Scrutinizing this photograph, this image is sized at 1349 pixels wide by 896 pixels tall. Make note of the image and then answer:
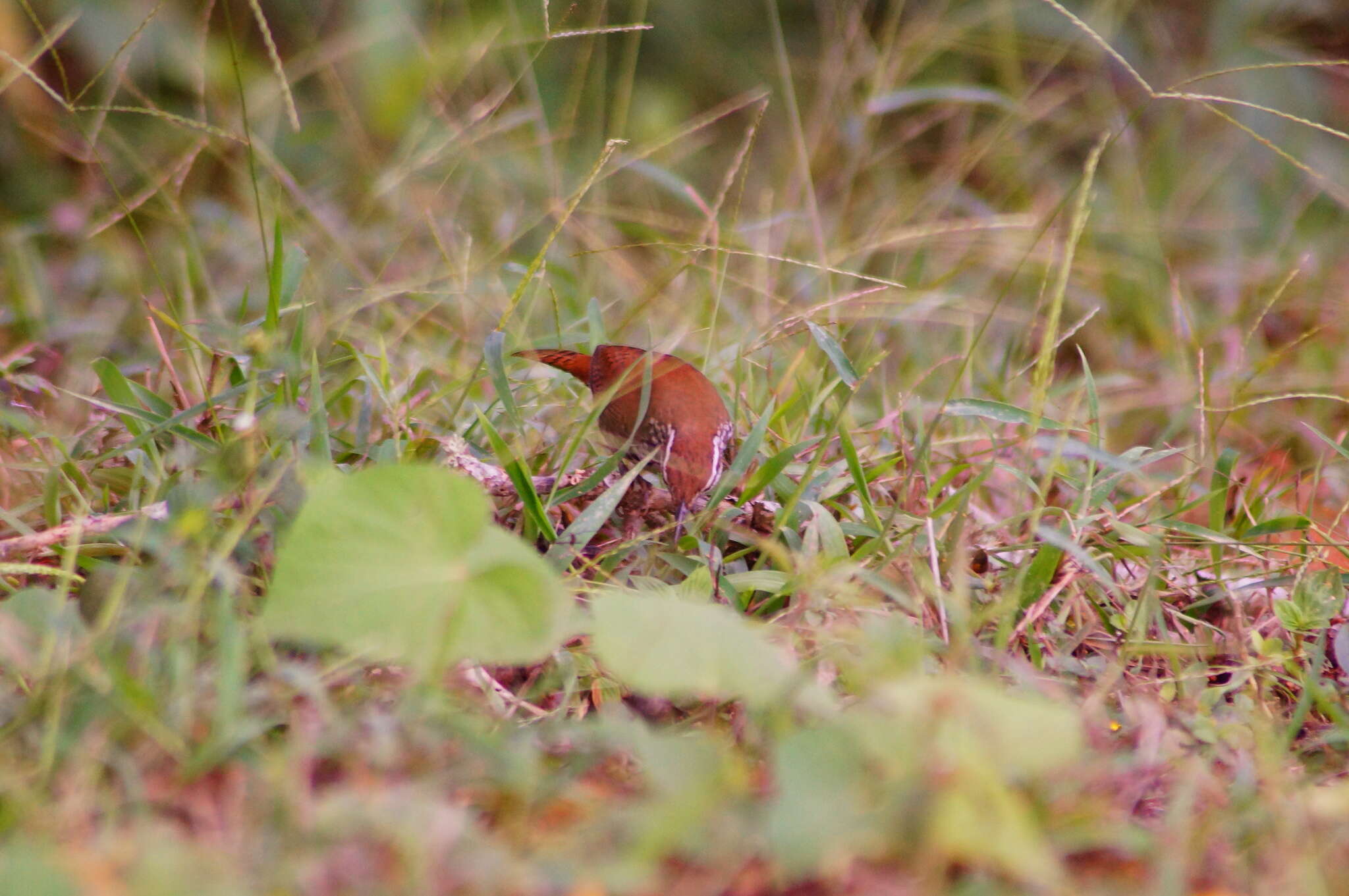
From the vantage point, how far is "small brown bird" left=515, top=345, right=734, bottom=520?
2.01 metres

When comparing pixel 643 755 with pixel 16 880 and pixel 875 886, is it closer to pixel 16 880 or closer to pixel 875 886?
pixel 875 886

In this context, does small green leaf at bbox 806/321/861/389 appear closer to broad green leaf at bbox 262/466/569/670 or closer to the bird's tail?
the bird's tail

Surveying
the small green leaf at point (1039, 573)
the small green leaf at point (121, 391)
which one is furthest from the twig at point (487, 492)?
the small green leaf at point (1039, 573)

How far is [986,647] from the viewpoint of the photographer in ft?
5.38

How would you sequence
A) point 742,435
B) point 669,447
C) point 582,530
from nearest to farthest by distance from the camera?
1. point 582,530
2. point 669,447
3. point 742,435

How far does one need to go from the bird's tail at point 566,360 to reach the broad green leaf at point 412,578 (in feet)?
3.50

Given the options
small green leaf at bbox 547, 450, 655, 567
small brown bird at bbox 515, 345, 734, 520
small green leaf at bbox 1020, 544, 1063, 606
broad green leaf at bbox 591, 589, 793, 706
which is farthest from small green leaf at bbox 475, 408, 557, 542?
small green leaf at bbox 1020, 544, 1063, 606

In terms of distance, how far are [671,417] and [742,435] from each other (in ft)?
0.71

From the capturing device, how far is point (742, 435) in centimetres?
231

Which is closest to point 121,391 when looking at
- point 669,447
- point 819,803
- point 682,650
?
point 669,447

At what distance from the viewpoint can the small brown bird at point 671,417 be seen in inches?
79.1

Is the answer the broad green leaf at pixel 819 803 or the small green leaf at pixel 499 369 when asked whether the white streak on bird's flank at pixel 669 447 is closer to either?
the small green leaf at pixel 499 369

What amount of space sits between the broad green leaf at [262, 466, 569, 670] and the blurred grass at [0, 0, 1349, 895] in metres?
0.08

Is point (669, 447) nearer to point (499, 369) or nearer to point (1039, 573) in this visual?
point (499, 369)
